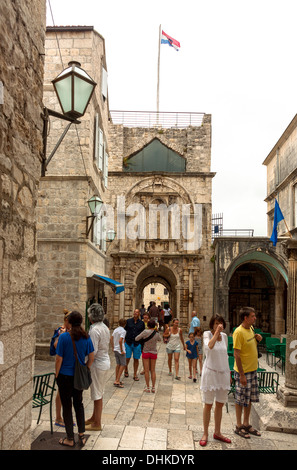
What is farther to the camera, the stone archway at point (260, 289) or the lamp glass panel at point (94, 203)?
the stone archway at point (260, 289)

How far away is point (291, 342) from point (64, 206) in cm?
693

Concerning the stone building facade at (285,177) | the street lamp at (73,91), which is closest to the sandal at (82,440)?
the street lamp at (73,91)

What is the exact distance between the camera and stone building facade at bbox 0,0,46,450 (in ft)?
8.95

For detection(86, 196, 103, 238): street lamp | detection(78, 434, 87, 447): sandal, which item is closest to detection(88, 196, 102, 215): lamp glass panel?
detection(86, 196, 103, 238): street lamp

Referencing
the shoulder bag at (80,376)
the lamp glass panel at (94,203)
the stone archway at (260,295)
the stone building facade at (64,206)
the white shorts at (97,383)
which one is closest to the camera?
the shoulder bag at (80,376)

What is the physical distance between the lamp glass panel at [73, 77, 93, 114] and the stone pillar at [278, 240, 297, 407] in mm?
4372

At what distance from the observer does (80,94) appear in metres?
4.19

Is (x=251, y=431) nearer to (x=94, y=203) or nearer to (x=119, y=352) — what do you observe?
(x=119, y=352)

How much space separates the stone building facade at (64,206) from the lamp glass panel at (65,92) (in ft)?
21.1

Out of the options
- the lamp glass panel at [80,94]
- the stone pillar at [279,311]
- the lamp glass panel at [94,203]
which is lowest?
the stone pillar at [279,311]

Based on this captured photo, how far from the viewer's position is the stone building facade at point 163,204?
69.6 ft

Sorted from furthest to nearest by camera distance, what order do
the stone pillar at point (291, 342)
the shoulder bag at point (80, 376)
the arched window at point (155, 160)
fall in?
the arched window at point (155, 160)
the stone pillar at point (291, 342)
the shoulder bag at point (80, 376)

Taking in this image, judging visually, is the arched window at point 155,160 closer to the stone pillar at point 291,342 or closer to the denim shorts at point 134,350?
the denim shorts at point 134,350
